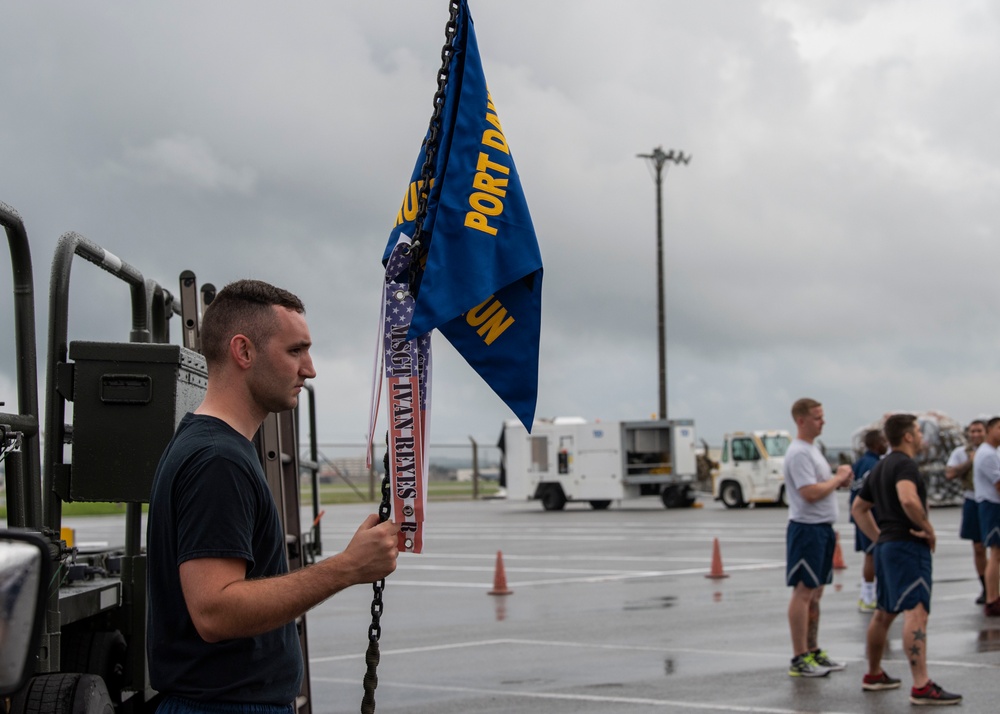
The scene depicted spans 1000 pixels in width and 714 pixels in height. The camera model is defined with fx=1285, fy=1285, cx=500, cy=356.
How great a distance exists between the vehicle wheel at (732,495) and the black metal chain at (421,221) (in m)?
33.2

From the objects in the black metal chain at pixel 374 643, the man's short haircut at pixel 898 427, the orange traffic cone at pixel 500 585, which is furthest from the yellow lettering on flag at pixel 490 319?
the orange traffic cone at pixel 500 585

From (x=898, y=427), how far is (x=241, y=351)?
6.49 m

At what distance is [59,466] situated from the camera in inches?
179

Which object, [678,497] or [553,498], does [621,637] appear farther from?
[553,498]

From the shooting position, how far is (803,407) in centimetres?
941

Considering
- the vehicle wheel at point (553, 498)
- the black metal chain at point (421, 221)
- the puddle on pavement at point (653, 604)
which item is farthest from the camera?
the vehicle wheel at point (553, 498)

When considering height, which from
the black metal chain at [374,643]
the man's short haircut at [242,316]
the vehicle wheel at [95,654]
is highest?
the man's short haircut at [242,316]

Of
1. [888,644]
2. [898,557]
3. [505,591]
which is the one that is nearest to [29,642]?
[898,557]

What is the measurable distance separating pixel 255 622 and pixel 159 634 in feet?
1.02

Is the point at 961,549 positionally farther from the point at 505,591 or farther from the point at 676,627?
the point at 676,627

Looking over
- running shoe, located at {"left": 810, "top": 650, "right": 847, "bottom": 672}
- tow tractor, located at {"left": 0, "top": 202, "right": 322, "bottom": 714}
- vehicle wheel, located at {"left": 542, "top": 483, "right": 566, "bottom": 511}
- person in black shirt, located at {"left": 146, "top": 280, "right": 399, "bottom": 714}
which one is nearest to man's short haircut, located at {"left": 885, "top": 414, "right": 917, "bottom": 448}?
running shoe, located at {"left": 810, "top": 650, "right": 847, "bottom": 672}

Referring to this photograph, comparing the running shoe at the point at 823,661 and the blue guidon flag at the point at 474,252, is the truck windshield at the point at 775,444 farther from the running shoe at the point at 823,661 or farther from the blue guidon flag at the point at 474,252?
the blue guidon flag at the point at 474,252

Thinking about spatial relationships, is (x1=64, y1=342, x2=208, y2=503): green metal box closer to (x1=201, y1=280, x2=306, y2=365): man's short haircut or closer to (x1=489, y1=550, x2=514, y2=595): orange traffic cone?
(x1=201, y1=280, x2=306, y2=365): man's short haircut

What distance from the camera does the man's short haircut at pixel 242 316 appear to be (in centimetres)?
304
